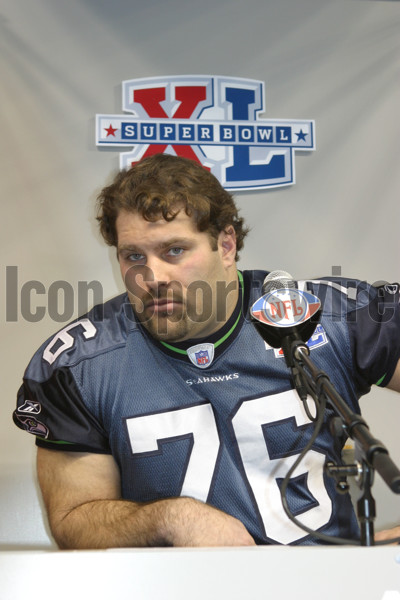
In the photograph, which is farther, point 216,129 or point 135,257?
point 216,129

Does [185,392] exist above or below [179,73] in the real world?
below

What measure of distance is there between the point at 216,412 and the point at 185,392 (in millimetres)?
80

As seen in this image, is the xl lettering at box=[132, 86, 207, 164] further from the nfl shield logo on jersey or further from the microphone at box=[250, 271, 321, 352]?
the microphone at box=[250, 271, 321, 352]

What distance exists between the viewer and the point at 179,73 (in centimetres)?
220

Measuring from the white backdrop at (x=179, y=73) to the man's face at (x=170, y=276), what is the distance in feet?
2.54

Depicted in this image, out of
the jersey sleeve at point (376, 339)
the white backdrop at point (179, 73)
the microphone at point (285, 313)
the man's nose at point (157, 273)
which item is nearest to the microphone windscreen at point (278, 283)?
the microphone at point (285, 313)

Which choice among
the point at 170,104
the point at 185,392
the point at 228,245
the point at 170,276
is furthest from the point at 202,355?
the point at 170,104

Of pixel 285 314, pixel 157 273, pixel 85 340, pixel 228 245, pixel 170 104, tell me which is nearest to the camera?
pixel 285 314

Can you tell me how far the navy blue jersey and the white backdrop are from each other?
73 centimetres

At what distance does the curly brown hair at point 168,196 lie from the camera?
1358 millimetres

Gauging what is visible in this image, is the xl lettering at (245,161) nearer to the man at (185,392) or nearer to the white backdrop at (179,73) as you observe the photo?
the white backdrop at (179,73)

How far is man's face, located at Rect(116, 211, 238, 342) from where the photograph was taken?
133cm

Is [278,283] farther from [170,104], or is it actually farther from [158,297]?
[170,104]

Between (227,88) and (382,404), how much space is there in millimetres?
1224
